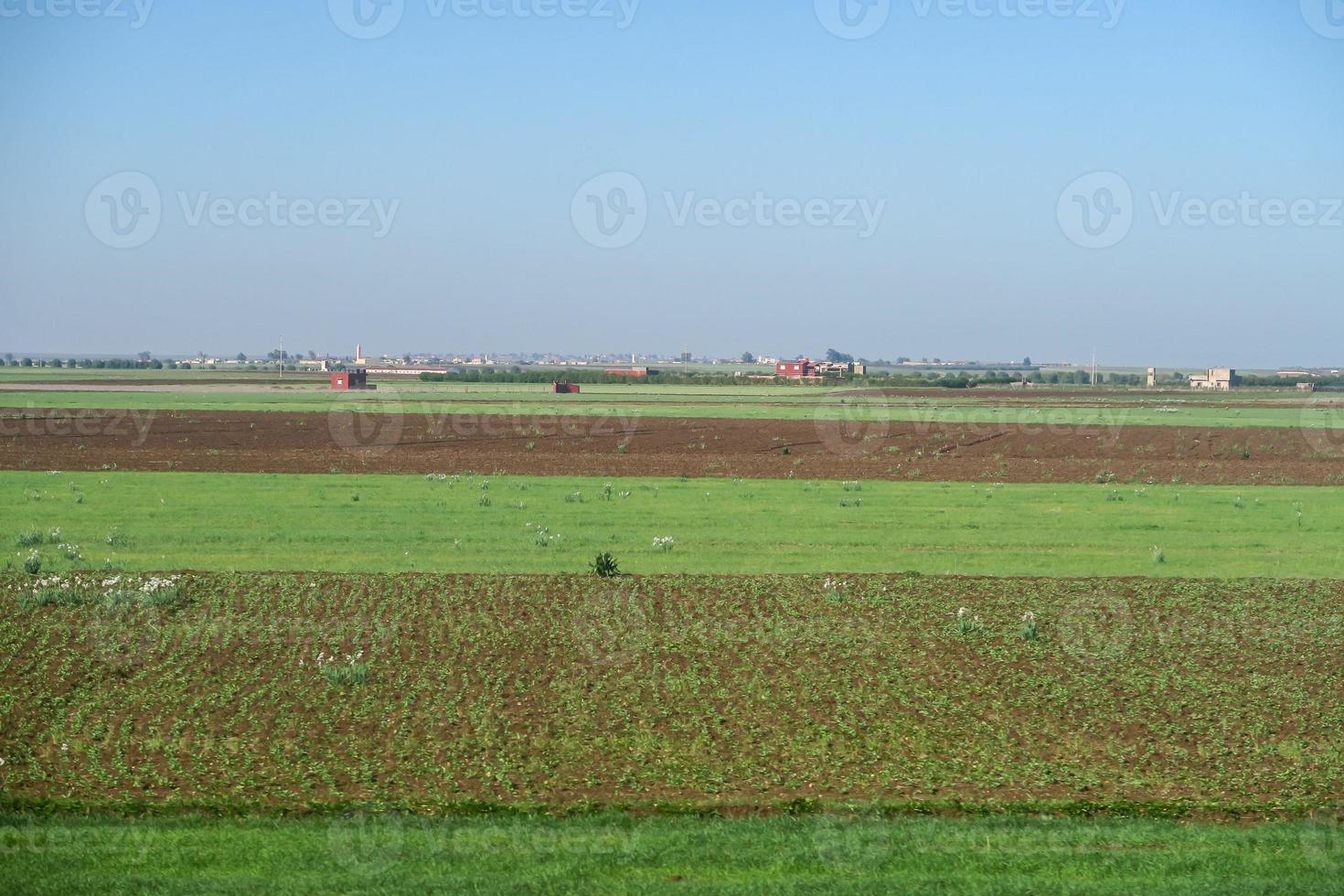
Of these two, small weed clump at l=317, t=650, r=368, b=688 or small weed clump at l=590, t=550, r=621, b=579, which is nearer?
small weed clump at l=317, t=650, r=368, b=688

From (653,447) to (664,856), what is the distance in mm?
40961

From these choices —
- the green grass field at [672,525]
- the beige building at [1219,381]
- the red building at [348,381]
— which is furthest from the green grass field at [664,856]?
the beige building at [1219,381]

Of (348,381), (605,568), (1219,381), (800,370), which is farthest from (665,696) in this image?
(1219,381)

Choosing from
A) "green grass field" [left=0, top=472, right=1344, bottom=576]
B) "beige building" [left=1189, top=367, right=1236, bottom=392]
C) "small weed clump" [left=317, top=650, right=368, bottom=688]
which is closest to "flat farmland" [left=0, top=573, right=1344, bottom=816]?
"small weed clump" [left=317, top=650, right=368, bottom=688]

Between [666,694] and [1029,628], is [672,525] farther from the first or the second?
[666,694]

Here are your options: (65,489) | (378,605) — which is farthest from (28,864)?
(65,489)

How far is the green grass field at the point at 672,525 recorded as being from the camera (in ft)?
66.5

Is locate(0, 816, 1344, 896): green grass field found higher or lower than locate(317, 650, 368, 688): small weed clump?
lower

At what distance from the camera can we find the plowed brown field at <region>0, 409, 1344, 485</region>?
38.0 meters

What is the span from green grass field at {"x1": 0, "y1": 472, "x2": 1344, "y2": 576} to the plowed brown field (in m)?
3.52

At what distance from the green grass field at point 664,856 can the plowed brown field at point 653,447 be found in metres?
27.5

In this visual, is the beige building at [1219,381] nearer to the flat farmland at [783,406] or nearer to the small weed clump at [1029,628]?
the flat farmland at [783,406]

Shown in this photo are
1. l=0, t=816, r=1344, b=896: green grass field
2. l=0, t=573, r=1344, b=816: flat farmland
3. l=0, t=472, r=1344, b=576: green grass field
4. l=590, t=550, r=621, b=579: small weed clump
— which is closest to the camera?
l=0, t=816, r=1344, b=896: green grass field

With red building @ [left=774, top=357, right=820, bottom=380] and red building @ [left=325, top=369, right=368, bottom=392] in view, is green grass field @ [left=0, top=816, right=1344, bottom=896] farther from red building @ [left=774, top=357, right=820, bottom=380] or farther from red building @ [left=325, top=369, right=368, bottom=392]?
red building @ [left=774, top=357, right=820, bottom=380]
